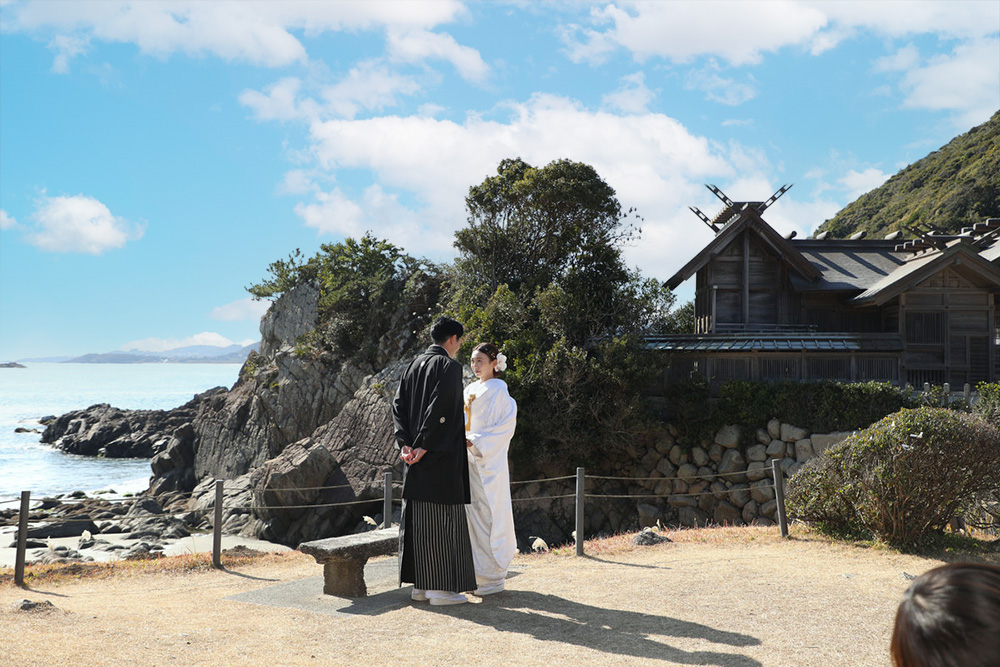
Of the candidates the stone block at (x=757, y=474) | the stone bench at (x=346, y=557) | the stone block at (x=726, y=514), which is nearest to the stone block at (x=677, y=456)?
the stone block at (x=726, y=514)

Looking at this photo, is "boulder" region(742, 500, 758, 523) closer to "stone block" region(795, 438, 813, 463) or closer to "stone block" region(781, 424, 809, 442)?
"stone block" region(795, 438, 813, 463)

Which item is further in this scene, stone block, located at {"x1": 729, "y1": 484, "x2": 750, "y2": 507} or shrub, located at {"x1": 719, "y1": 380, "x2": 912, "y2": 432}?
stone block, located at {"x1": 729, "y1": 484, "x2": 750, "y2": 507}

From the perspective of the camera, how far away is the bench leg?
798 cm

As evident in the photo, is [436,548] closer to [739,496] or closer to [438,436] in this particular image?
[438,436]

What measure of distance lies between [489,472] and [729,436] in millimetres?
12983

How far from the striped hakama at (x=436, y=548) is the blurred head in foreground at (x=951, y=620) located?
20.9 ft

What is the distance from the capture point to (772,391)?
19.2 m

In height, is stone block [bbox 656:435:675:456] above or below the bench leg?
above

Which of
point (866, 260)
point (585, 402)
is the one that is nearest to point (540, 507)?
point (585, 402)

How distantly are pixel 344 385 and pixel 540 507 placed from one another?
11.5 metres

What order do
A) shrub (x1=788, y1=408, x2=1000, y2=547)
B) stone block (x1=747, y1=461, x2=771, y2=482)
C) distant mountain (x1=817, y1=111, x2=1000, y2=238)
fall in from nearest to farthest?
shrub (x1=788, y1=408, x2=1000, y2=547) < stone block (x1=747, y1=461, x2=771, y2=482) < distant mountain (x1=817, y1=111, x2=1000, y2=238)

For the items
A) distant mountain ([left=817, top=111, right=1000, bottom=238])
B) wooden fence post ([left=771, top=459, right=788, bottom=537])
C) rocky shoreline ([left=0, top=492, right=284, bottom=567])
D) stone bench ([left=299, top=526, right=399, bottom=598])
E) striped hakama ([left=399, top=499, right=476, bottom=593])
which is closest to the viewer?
striped hakama ([left=399, top=499, right=476, bottom=593])

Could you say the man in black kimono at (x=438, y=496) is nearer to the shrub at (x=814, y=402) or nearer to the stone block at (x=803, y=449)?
the shrub at (x=814, y=402)

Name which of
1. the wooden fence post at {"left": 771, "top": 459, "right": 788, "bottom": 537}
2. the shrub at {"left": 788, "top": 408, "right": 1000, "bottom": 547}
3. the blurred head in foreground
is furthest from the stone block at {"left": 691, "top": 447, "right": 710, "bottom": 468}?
the blurred head in foreground
